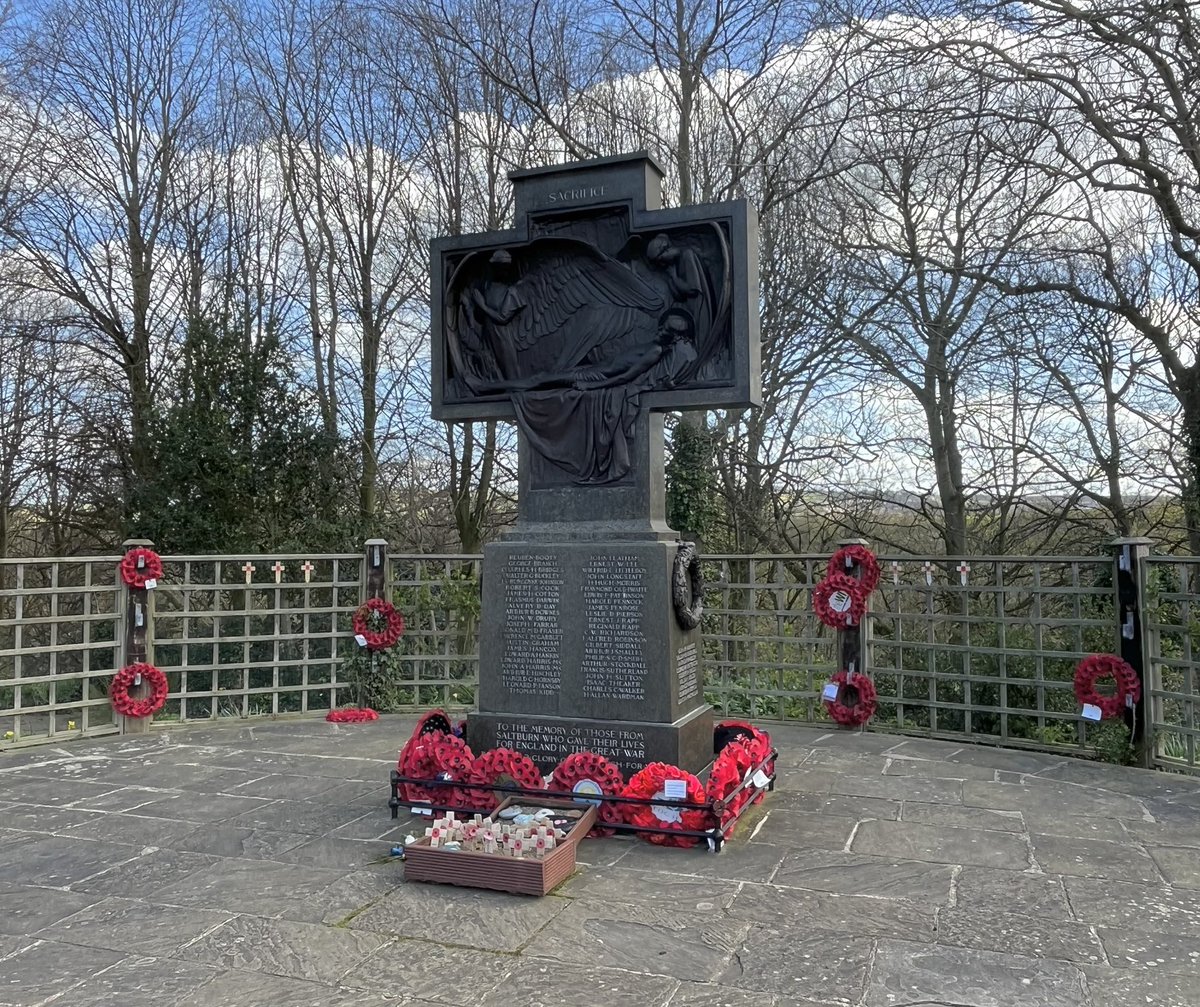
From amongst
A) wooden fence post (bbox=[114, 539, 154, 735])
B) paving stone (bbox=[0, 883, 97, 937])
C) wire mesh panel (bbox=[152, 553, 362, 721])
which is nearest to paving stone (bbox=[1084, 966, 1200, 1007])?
paving stone (bbox=[0, 883, 97, 937])

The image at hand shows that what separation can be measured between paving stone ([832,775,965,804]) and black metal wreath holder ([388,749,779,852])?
722mm

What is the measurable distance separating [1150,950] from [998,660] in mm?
4865

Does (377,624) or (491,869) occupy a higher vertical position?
(377,624)

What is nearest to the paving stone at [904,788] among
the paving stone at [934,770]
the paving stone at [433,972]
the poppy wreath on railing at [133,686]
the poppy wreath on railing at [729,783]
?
Answer: the paving stone at [934,770]

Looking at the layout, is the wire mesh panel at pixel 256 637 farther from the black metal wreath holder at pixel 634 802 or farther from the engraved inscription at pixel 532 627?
the black metal wreath holder at pixel 634 802

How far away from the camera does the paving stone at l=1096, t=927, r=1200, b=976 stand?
127 inches

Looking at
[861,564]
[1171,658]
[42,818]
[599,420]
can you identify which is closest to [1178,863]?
[1171,658]

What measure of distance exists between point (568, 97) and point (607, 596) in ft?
31.1

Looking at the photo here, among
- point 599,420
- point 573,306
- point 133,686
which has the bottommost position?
point 133,686

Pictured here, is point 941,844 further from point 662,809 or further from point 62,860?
point 62,860

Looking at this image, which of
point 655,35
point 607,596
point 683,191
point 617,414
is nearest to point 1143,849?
point 607,596

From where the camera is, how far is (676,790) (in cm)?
462

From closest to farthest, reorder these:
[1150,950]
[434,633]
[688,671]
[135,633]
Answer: [1150,950], [688,671], [135,633], [434,633]

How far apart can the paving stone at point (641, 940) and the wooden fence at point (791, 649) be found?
4.11m
